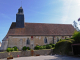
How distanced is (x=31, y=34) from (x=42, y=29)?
4208 mm

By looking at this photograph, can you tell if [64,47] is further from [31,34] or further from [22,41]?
[22,41]

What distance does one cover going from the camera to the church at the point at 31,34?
22875mm

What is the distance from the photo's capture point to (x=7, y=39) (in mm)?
22625


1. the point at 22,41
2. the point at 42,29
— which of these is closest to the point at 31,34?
the point at 22,41

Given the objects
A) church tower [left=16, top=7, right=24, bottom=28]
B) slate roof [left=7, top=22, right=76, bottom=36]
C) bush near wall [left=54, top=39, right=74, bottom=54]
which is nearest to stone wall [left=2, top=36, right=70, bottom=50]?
slate roof [left=7, top=22, right=76, bottom=36]

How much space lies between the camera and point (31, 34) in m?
23.8

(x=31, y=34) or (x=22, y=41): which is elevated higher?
(x=31, y=34)

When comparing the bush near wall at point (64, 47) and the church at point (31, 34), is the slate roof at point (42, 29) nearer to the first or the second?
the church at point (31, 34)

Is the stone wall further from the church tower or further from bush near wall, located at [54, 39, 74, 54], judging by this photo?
bush near wall, located at [54, 39, 74, 54]

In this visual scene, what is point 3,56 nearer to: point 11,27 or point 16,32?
point 16,32

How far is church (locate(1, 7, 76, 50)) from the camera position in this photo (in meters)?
22.9

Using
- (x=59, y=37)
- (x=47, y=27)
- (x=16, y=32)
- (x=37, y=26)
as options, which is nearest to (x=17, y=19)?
(x=16, y=32)

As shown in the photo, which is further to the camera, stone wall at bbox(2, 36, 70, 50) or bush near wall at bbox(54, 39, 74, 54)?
stone wall at bbox(2, 36, 70, 50)

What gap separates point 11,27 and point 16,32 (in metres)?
2.85
